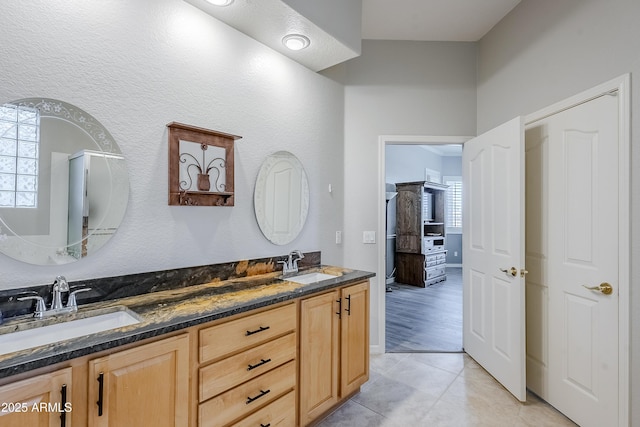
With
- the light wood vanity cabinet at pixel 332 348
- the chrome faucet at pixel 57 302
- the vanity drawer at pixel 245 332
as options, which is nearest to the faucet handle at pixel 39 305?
the chrome faucet at pixel 57 302

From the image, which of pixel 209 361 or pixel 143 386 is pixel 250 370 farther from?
pixel 143 386

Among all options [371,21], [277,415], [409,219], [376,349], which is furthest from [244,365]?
[409,219]

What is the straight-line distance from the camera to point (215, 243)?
2066 mm

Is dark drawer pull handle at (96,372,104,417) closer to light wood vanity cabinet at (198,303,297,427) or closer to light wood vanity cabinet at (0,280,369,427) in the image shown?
light wood vanity cabinet at (0,280,369,427)

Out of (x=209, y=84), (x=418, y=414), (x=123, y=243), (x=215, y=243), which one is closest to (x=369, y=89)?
(x=209, y=84)

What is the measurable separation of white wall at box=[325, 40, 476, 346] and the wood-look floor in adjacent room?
1.75 feet

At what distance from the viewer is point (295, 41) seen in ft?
7.52

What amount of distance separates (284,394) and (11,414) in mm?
1183

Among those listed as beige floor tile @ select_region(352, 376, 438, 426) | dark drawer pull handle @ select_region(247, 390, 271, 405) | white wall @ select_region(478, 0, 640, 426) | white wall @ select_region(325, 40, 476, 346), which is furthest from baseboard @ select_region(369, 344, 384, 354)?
white wall @ select_region(478, 0, 640, 426)

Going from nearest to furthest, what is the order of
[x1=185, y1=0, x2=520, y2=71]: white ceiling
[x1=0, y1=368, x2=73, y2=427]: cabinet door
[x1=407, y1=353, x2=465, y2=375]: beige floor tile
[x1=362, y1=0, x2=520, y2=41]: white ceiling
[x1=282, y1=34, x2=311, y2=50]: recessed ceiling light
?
[x1=0, y1=368, x2=73, y2=427]: cabinet door, [x1=185, y1=0, x2=520, y2=71]: white ceiling, [x1=282, y1=34, x2=311, y2=50]: recessed ceiling light, [x1=362, y1=0, x2=520, y2=41]: white ceiling, [x1=407, y1=353, x2=465, y2=375]: beige floor tile

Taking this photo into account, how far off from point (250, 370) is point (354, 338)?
904 millimetres

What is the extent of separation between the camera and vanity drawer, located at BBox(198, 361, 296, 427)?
1.42m

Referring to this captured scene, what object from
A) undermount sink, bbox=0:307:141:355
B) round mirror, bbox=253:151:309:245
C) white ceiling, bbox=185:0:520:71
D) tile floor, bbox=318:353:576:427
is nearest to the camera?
undermount sink, bbox=0:307:141:355

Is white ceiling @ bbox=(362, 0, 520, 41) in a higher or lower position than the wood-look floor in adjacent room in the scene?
higher
